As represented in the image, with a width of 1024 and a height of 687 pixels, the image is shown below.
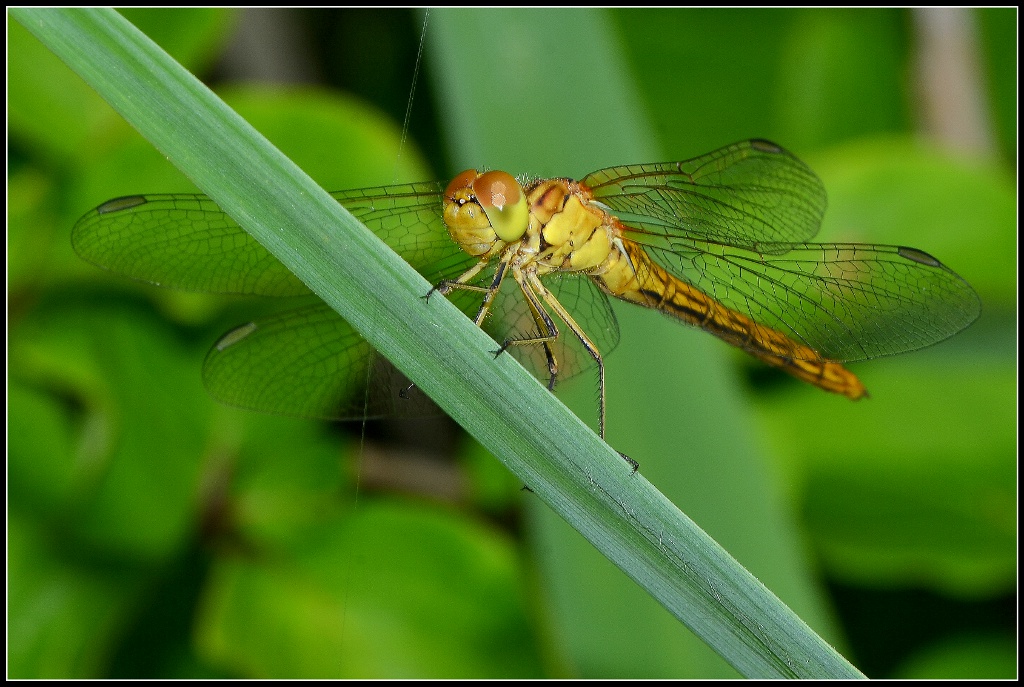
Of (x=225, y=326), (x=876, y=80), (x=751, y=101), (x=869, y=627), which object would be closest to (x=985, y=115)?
(x=876, y=80)

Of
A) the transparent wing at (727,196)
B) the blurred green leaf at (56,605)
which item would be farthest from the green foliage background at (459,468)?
the transparent wing at (727,196)

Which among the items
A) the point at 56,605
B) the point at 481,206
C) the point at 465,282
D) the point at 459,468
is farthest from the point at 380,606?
the point at 481,206

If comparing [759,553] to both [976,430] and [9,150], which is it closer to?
[976,430]

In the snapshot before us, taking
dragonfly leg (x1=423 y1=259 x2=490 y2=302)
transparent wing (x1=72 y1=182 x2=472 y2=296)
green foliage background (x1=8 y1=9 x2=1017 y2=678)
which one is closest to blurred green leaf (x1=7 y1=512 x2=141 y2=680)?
green foliage background (x1=8 y1=9 x2=1017 y2=678)

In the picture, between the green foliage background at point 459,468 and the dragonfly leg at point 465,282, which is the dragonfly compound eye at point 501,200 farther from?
the green foliage background at point 459,468

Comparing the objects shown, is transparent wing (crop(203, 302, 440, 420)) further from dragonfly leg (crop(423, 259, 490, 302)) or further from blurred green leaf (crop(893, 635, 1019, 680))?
blurred green leaf (crop(893, 635, 1019, 680))
